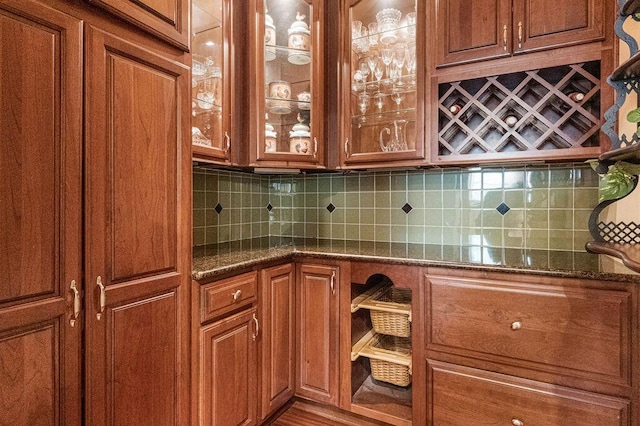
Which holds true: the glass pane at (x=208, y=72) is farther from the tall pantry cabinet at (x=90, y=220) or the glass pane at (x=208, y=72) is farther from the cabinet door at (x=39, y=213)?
the cabinet door at (x=39, y=213)

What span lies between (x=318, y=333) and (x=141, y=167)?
4.06 ft

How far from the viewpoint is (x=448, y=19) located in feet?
5.80

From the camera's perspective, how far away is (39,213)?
89 cm

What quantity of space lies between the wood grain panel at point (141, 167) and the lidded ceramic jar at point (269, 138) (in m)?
0.66

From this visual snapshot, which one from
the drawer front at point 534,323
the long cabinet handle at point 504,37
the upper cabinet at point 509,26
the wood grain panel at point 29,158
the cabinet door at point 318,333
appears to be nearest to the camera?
the wood grain panel at point 29,158

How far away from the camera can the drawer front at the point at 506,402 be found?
1.33 metres

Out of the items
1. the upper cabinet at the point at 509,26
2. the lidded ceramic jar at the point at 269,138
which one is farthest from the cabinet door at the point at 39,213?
the upper cabinet at the point at 509,26

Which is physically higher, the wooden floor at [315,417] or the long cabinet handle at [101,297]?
the long cabinet handle at [101,297]

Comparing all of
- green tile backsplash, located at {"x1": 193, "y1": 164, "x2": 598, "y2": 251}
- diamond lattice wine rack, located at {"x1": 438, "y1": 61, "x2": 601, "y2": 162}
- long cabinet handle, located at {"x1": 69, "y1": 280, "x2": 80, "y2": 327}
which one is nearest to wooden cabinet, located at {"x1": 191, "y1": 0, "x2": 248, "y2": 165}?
green tile backsplash, located at {"x1": 193, "y1": 164, "x2": 598, "y2": 251}

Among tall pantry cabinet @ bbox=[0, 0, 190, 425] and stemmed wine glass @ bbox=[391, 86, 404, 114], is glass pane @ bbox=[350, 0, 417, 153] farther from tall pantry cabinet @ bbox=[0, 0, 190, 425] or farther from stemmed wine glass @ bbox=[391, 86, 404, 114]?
tall pantry cabinet @ bbox=[0, 0, 190, 425]

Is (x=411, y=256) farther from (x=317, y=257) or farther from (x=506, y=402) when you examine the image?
(x=506, y=402)

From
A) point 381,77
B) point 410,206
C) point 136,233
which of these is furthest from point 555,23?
point 136,233

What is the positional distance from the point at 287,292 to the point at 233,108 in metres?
1.00

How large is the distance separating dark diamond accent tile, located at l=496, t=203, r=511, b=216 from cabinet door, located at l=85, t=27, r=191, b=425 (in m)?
1.71
